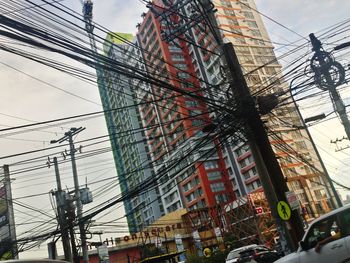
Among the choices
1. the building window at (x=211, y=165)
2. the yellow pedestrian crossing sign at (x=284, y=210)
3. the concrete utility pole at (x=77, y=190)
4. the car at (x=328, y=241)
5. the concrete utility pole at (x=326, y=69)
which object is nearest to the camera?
the car at (x=328, y=241)

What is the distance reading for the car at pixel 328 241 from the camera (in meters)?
6.11

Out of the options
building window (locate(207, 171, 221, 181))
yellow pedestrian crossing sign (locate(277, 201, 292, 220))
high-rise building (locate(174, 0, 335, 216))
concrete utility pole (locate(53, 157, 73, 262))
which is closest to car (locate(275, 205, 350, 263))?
yellow pedestrian crossing sign (locate(277, 201, 292, 220))

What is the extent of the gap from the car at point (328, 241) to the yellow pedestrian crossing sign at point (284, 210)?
11.5ft

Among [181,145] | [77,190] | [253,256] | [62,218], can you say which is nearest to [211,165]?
[181,145]

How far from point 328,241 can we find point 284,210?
13.1 feet

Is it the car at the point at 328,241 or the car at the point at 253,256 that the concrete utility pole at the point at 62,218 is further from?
the car at the point at 328,241

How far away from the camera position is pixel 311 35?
16609mm

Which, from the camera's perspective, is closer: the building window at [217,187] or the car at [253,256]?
the car at [253,256]

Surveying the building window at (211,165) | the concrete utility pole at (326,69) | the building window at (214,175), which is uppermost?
the building window at (211,165)

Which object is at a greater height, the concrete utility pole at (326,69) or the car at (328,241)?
the concrete utility pole at (326,69)

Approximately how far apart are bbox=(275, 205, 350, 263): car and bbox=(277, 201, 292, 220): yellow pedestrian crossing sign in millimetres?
3492

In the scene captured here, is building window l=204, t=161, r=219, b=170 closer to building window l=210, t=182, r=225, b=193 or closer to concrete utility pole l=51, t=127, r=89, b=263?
building window l=210, t=182, r=225, b=193

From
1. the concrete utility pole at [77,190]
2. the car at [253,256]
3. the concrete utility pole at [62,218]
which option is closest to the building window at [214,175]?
the concrete utility pole at [77,190]

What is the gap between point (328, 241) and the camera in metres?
6.39
